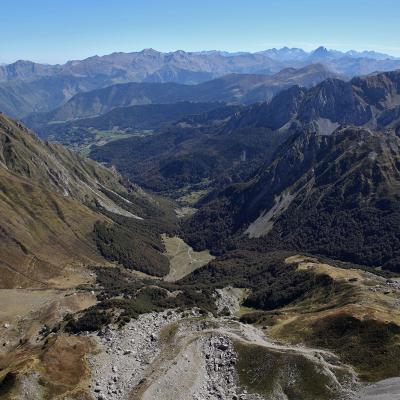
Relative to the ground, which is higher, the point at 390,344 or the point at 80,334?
the point at 390,344

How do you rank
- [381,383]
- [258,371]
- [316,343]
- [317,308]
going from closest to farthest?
[381,383], [258,371], [316,343], [317,308]

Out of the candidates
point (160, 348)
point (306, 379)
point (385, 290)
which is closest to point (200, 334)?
point (160, 348)

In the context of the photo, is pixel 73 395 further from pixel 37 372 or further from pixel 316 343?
pixel 316 343

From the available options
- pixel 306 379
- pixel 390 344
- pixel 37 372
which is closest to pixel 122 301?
pixel 37 372

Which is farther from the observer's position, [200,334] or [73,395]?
[200,334]

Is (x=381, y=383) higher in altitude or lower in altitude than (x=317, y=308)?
higher

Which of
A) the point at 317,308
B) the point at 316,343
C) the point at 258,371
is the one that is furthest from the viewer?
the point at 317,308

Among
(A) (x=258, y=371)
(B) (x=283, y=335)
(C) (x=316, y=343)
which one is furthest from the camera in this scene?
(B) (x=283, y=335)

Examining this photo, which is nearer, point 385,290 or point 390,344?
point 390,344

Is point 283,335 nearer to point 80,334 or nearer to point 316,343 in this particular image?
point 316,343
